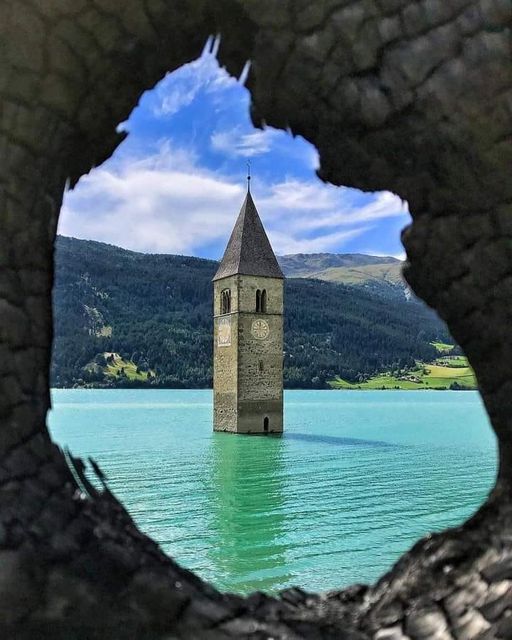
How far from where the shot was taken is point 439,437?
33344 mm

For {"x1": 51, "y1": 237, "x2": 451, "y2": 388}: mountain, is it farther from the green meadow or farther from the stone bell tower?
the stone bell tower

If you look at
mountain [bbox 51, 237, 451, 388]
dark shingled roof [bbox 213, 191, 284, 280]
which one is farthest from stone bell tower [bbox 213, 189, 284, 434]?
mountain [bbox 51, 237, 451, 388]

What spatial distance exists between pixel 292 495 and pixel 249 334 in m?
25.9

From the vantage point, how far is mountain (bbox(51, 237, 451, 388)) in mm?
117750

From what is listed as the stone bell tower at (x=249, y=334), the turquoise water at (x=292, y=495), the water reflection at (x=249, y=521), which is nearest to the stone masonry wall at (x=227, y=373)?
the stone bell tower at (x=249, y=334)

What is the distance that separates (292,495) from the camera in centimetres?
1672

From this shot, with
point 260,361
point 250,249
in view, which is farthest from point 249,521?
point 250,249

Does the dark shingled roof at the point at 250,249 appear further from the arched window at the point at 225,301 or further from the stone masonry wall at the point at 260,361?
the arched window at the point at 225,301

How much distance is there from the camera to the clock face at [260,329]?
42625mm

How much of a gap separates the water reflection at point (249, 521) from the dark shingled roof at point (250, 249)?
1815 centimetres

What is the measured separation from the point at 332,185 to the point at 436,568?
1.08m

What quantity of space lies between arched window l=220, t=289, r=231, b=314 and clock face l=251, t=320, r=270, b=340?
2.01 meters

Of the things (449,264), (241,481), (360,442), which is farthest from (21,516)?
(360,442)

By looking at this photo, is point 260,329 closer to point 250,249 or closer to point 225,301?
point 225,301
